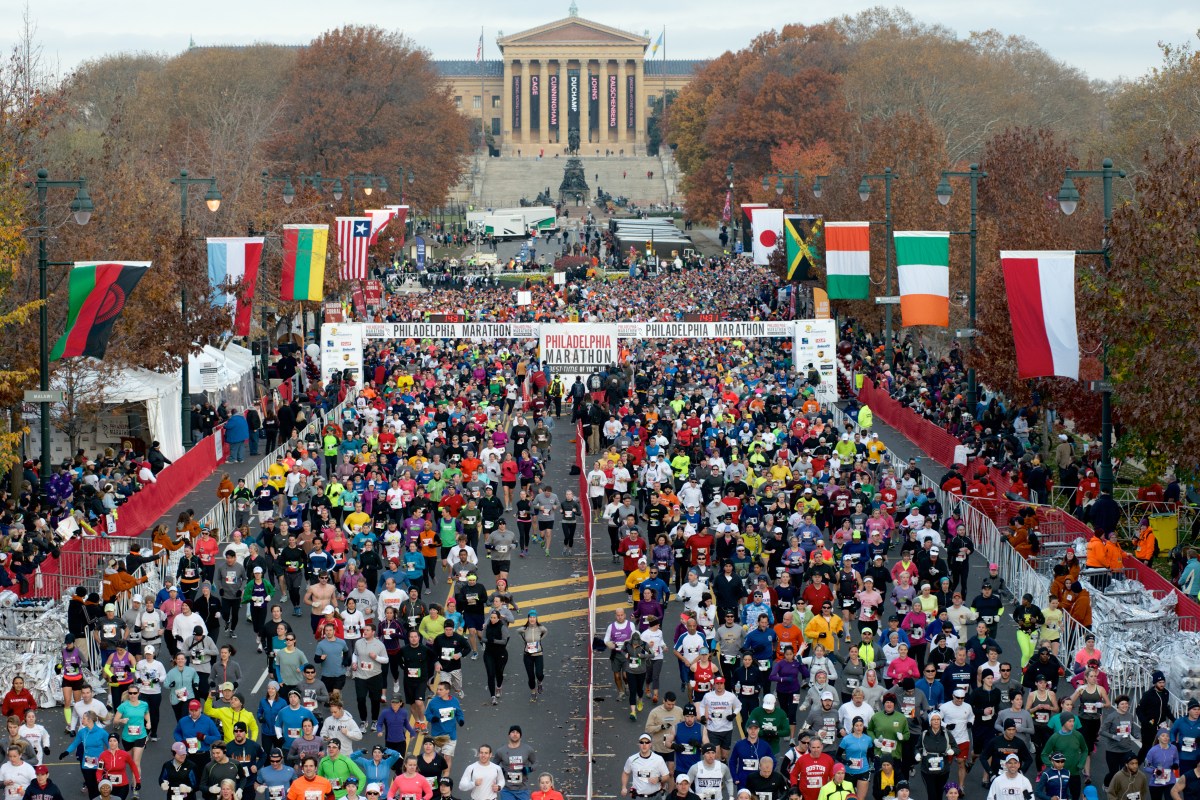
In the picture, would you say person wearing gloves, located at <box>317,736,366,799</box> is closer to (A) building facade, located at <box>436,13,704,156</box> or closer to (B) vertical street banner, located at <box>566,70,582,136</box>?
(A) building facade, located at <box>436,13,704,156</box>

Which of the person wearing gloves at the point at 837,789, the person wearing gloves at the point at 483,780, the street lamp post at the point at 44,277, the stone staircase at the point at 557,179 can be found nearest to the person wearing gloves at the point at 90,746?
the person wearing gloves at the point at 483,780

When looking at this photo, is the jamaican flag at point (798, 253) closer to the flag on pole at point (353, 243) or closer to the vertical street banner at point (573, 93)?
the flag on pole at point (353, 243)

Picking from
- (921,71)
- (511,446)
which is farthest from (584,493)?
(921,71)

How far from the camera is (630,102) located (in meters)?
182

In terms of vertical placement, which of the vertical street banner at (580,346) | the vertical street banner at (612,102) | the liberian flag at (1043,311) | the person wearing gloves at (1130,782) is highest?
the vertical street banner at (612,102)

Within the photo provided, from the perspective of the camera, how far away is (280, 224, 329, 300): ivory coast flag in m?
40.2

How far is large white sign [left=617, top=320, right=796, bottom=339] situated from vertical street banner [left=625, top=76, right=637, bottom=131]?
13963 centimetres

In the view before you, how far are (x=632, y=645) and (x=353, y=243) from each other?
27.4m

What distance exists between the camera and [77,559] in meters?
23.8

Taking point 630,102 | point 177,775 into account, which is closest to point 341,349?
point 177,775

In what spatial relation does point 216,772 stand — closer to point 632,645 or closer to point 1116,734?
point 632,645

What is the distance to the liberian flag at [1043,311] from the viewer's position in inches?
1001

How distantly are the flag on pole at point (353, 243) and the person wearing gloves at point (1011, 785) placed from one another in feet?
107

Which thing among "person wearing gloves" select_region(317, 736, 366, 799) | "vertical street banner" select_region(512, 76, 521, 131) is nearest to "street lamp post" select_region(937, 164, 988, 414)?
"person wearing gloves" select_region(317, 736, 366, 799)
